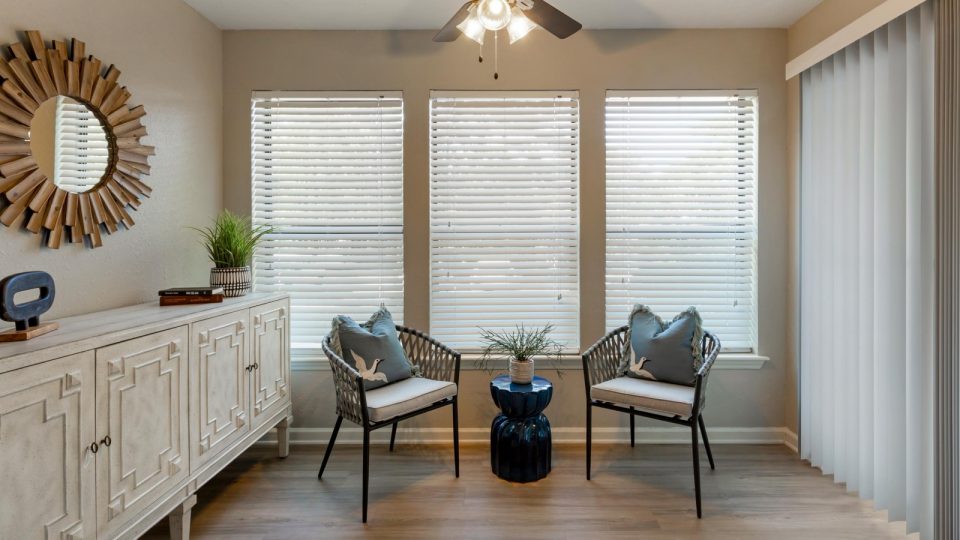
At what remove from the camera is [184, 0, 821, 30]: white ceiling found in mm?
2777

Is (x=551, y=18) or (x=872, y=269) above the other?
(x=551, y=18)

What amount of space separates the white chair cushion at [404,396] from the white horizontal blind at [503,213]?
0.56 meters

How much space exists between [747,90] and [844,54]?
0.61 meters

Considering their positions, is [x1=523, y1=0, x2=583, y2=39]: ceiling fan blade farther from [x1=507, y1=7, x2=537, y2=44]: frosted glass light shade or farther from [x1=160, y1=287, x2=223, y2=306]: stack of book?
[x1=160, y1=287, x2=223, y2=306]: stack of book

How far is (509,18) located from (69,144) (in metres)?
2.00

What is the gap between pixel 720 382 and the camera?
3158mm

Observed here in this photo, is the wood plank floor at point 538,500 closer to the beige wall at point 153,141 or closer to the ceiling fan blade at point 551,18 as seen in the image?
the beige wall at point 153,141

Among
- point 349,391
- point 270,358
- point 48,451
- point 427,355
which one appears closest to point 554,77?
point 427,355

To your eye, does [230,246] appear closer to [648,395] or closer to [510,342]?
[510,342]

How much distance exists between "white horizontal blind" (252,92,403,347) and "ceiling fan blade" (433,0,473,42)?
93 cm

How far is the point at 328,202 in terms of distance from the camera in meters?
3.13

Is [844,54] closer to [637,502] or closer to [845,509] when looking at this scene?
[845,509]

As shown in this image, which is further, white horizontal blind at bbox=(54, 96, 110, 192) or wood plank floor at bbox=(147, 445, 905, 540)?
wood plank floor at bbox=(147, 445, 905, 540)

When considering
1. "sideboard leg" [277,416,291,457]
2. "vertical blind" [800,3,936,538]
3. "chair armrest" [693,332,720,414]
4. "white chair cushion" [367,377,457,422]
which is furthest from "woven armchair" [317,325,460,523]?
"vertical blind" [800,3,936,538]
